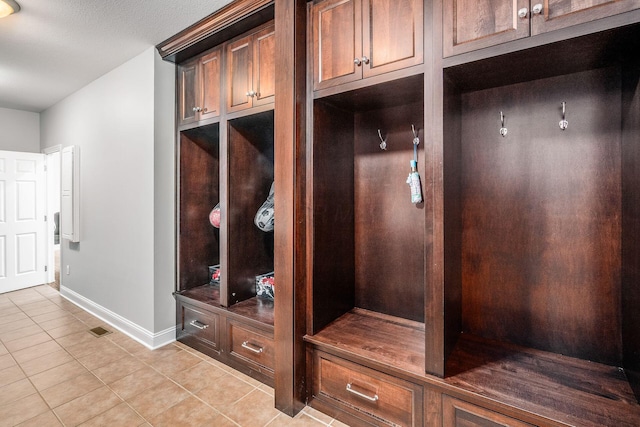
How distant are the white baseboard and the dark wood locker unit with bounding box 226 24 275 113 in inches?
81.0

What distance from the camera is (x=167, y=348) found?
277 cm

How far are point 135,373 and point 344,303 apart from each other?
5.49ft

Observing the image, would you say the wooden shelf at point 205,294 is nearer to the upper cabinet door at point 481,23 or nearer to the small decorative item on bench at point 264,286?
the small decorative item on bench at point 264,286

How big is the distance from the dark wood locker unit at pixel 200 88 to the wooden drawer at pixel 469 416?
2483mm

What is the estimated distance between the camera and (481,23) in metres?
1.37

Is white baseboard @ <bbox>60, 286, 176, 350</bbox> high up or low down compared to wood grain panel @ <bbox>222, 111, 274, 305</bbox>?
down

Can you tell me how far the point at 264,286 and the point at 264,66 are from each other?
5.67 ft

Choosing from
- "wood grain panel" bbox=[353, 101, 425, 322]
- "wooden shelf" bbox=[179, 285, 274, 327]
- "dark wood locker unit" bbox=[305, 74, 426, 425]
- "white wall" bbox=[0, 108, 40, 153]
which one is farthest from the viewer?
"white wall" bbox=[0, 108, 40, 153]

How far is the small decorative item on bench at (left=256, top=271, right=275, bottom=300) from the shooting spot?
267 centimetres

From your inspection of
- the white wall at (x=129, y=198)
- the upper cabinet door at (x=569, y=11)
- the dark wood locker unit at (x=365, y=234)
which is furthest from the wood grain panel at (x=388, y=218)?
the white wall at (x=129, y=198)

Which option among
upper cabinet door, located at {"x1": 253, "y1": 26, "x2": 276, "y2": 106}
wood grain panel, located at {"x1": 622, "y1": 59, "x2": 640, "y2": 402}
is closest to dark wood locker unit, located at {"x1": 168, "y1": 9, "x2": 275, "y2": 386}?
upper cabinet door, located at {"x1": 253, "y1": 26, "x2": 276, "y2": 106}

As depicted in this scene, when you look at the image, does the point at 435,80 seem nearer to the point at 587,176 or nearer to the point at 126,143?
the point at 587,176

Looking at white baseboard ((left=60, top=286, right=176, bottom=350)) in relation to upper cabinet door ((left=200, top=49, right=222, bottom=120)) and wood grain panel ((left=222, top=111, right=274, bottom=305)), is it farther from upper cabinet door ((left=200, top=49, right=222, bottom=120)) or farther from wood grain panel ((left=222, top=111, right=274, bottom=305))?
upper cabinet door ((left=200, top=49, right=222, bottom=120))

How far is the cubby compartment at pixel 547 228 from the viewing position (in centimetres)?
137
